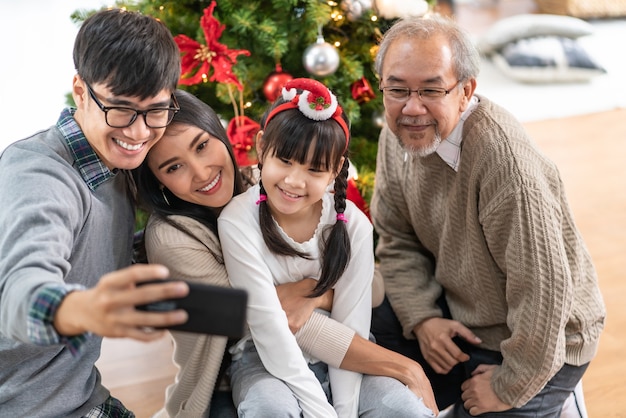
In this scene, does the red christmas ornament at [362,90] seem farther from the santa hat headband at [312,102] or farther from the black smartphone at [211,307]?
the black smartphone at [211,307]

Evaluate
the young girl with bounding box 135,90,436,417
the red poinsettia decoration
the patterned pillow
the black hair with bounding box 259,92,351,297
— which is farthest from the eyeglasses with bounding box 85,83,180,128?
the patterned pillow

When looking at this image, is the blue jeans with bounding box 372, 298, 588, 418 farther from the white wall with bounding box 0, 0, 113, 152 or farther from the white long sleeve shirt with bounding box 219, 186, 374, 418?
the white wall with bounding box 0, 0, 113, 152

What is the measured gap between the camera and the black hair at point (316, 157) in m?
1.51

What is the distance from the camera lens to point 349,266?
1.66m

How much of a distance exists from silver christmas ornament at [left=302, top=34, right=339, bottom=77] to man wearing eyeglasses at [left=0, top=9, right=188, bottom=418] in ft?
2.40

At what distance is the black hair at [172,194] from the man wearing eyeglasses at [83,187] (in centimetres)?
4

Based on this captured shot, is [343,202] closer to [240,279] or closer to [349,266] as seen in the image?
[349,266]

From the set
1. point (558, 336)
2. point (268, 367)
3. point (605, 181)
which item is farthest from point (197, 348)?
point (605, 181)

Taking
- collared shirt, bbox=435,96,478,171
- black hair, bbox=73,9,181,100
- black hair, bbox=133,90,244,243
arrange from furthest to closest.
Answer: collared shirt, bbox=435,96,478,171 < black hair, bbox=133,90,244,243 < black hair, bbox=73,9,181,100

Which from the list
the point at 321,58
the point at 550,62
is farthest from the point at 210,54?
the point at 550,62

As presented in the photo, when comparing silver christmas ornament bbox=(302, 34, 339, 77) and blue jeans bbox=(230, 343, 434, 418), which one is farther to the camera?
silver christmas ornament bbox=(302, 34, 339, 77)

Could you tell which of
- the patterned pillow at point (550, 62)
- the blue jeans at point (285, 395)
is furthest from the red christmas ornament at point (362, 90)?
the patterned pillow at point (550, 62)

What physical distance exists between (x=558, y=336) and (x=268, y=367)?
65 centimetres

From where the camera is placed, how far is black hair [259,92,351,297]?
151cm
